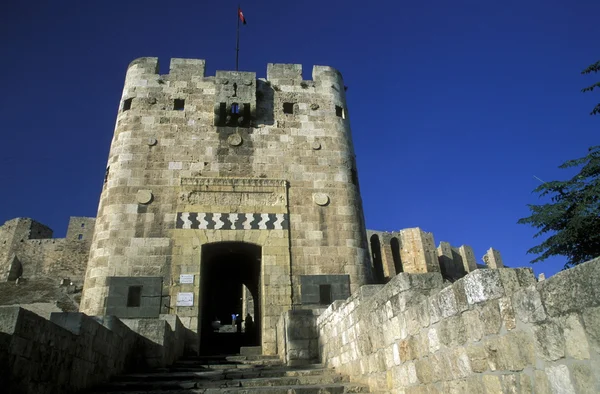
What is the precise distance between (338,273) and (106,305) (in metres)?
5.59

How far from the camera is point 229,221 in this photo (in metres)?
10.8

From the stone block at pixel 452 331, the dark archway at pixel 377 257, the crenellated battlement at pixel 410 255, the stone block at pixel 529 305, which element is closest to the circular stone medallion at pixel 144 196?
the stone block at pixel 452 331

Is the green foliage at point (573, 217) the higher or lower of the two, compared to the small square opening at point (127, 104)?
lower

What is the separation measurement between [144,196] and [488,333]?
9.83 metres

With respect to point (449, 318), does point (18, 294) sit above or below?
above

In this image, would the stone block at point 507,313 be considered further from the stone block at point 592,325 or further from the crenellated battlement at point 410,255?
the crenellated battlement at point 410,255

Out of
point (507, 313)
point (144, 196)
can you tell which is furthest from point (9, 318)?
point (144, 196)

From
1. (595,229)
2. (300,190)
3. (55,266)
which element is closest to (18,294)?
(55,266)

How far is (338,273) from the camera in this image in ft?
35.4

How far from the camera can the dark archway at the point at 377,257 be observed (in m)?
37.5

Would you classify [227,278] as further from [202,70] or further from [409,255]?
[409,255]

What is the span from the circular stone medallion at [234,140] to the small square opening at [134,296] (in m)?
4.64

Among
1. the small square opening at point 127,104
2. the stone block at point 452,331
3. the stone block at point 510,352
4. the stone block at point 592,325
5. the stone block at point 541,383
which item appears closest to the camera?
the stone block at point 592,325

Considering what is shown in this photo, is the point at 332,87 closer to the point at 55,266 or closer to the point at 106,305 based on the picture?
the point at 106,305
